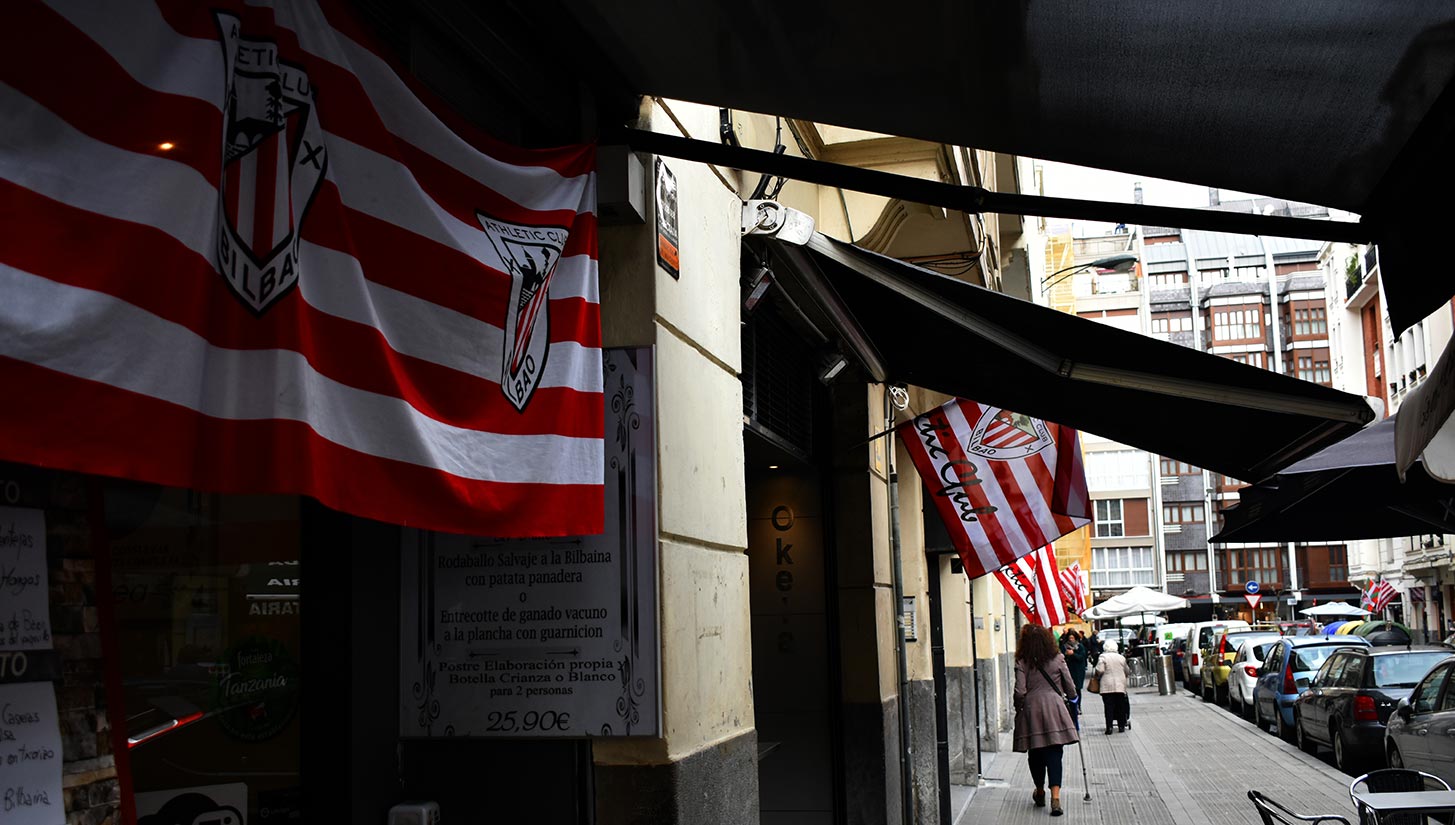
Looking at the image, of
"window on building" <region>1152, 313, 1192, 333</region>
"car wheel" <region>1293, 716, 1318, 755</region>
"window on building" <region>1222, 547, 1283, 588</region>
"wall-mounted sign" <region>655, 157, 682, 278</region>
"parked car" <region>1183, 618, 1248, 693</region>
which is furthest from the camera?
"window on building" <region>1152, 313, 1192, 333</region>

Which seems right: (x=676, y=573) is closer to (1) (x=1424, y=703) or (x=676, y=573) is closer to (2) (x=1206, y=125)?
(2) (x=1206, y=125)

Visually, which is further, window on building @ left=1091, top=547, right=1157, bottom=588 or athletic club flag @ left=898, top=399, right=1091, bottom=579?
window on building @ left=1091, top=547, right=1157, bottom=588

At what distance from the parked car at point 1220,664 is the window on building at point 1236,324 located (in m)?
77.6

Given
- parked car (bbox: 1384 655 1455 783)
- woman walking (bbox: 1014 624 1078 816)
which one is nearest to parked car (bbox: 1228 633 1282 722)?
parked car (bbox: 1384 655 1455 783)

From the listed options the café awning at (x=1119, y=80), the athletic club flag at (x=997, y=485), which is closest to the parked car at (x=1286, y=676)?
the athletic club flag at (x=997, y=485)

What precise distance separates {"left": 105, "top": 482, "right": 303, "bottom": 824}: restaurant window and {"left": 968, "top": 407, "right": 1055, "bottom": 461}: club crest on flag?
7.69 meters

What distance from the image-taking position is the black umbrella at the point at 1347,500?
8.70m

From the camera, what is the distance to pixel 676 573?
4.95 m

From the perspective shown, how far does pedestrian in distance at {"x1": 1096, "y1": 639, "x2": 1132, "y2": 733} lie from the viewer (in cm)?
2438

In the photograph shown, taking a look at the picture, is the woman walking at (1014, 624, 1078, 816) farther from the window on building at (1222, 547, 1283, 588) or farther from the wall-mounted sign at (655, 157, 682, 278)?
the window on building at (1222, 547, 1283, 588)

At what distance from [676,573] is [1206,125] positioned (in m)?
2.46

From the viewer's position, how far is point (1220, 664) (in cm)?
3403

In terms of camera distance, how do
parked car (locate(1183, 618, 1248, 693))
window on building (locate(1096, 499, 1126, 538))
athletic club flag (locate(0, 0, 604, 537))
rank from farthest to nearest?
window on building (locate(1096, 499, 1126, 538)) < parked car (locate(1183, 618, 1248, 693)) < athletic club flag (locate(0, 0, 604, 537))

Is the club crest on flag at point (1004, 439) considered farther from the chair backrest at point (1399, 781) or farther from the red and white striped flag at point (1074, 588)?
the red and white striped flag at point (1074, 588)
